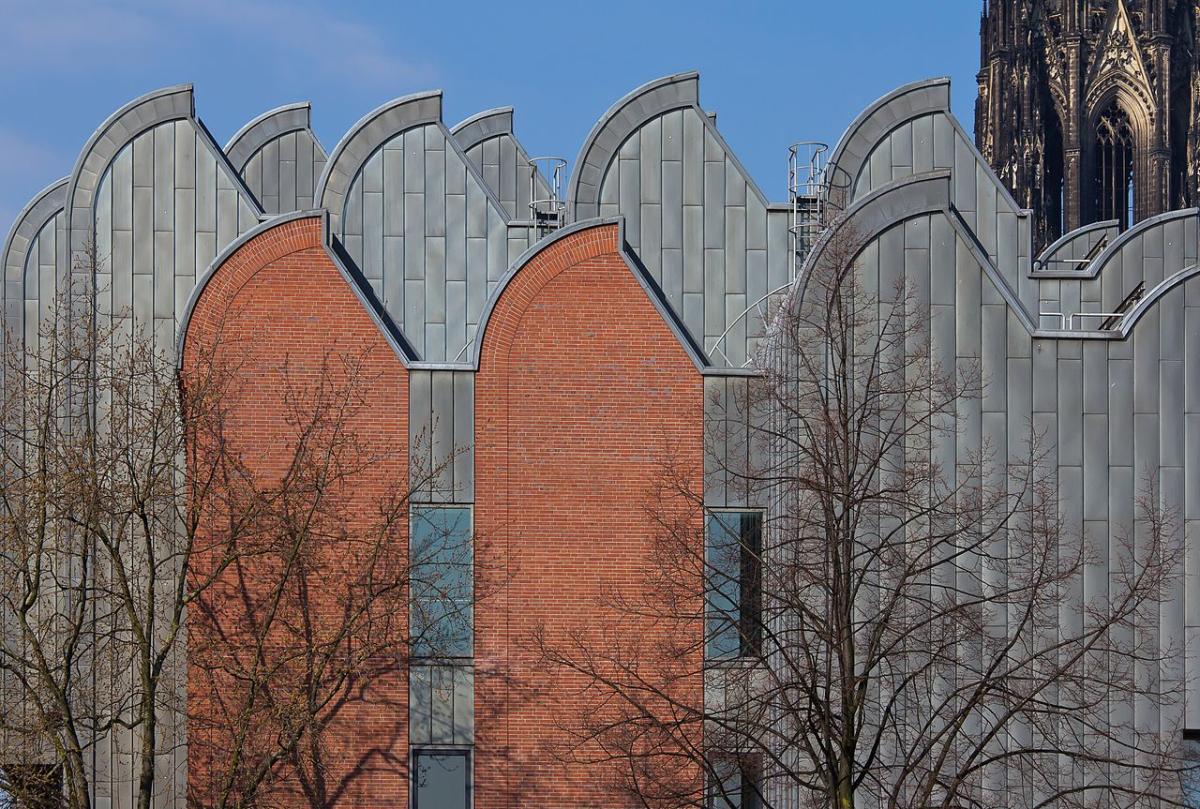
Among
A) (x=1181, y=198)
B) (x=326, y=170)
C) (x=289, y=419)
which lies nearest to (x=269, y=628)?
(x=289, y=419)

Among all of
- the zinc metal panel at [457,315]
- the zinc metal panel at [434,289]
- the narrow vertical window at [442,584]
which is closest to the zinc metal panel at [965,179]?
the zinc metal panel at [457,315]

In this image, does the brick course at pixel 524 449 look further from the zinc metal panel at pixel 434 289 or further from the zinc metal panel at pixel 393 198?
the zinc metal panel at pixel 393 198

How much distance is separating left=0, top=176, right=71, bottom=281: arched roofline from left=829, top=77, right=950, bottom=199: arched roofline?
52.5 feet

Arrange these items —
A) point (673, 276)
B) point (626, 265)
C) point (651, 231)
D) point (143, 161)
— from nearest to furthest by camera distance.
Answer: point (626, 265) < point (143, 161) < point (651, 231) < point (673, 276)

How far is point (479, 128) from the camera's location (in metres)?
51.6

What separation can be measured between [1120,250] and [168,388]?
2082cm

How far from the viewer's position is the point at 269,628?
1252 inches

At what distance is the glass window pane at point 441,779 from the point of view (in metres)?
32.5

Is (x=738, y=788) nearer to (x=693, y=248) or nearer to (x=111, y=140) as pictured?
(x=693, y=248)

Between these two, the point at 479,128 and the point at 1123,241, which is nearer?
the point at 1123,241

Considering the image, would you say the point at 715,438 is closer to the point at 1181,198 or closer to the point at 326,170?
the point at 326,170

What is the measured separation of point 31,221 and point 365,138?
740 cm

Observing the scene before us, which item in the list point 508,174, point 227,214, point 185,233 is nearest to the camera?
point 185,233

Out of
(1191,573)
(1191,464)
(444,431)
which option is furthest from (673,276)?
(1191,573)
